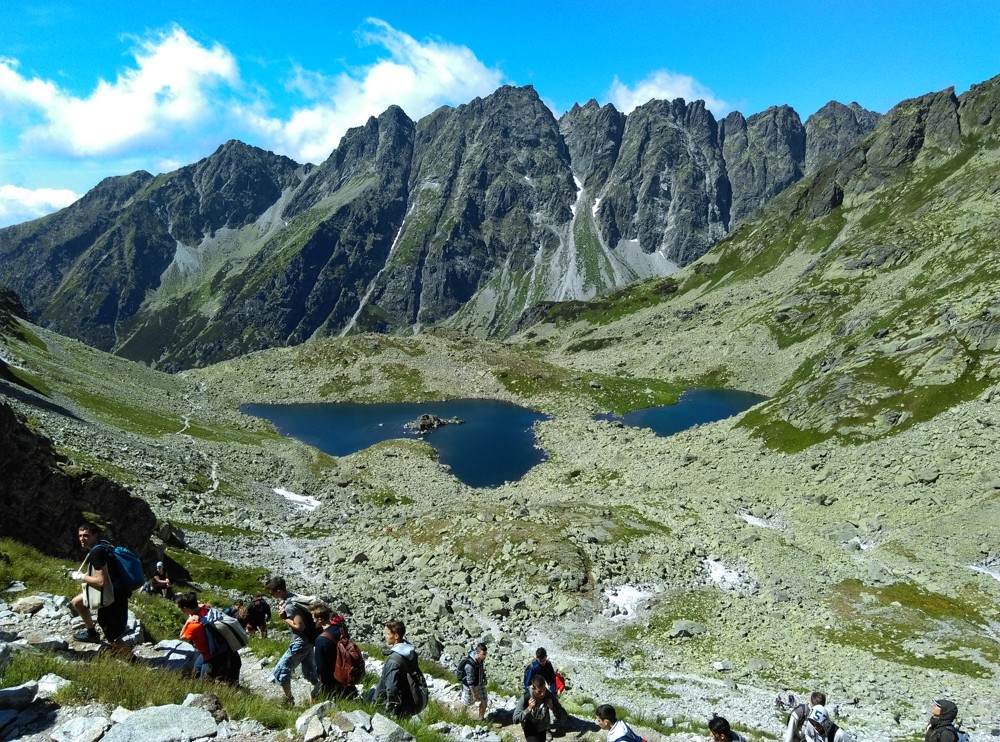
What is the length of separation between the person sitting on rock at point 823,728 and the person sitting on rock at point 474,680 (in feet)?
27.8

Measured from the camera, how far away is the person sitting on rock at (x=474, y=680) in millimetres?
17078

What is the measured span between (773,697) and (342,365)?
152638 millimetres

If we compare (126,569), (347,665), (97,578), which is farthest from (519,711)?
(97,578)

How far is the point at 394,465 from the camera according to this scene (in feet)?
284

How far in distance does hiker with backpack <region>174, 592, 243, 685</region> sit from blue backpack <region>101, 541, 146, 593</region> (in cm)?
98

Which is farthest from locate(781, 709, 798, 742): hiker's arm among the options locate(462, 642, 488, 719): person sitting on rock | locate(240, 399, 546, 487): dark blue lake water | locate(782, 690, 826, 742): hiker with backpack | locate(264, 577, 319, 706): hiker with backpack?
locate(240, 399, 546, 487): dark blue lake water

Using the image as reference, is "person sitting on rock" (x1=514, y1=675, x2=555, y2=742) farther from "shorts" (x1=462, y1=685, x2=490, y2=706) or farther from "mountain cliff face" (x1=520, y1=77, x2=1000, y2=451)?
"mountain cliff face" (x1=520, y1=77, x2=1000, y2=451)

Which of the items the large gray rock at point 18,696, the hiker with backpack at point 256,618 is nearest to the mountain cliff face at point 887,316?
the hiker with backpack at point 256,618

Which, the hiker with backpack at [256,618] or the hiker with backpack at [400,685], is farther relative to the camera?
the hiker with backpack at [256,618]

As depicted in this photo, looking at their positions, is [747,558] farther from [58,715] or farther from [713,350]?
[713,350]

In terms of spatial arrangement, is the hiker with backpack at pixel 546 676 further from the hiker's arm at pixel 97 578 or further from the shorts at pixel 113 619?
the hiker's arm at pixel 97 578

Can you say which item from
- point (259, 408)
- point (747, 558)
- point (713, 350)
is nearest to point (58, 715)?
point (747, 558)

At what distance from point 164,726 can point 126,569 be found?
389 cm

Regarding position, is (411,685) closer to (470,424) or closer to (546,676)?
(546,676)
